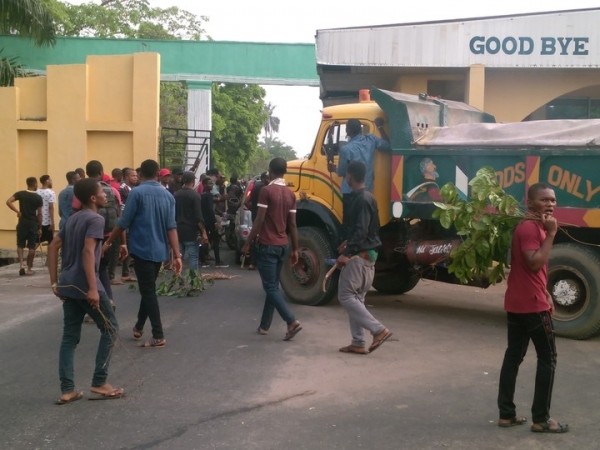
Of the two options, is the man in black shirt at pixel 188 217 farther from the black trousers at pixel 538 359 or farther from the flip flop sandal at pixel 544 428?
the flip flop sandal at pixel 544 428

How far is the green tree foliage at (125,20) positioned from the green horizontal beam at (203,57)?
9204 mm

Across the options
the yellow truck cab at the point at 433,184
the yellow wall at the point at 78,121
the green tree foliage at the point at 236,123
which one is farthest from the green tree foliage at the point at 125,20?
the yellow truck cab at the point at 433,184

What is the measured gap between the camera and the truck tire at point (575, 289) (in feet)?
25.6

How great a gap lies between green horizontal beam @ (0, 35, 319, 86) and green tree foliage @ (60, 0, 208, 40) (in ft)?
30.2

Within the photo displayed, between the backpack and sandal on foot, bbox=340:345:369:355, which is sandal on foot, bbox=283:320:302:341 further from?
the backpack

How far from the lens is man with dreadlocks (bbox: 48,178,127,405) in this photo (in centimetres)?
542

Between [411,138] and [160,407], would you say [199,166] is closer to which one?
[411,138]

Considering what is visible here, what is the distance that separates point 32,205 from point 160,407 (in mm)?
8379

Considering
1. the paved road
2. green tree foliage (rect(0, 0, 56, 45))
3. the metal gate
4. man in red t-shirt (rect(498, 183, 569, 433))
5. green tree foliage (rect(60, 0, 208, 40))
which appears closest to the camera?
man in red t-shirt (rect(498, 183, 569, 433))

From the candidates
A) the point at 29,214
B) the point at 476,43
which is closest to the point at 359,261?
the point at 29,214

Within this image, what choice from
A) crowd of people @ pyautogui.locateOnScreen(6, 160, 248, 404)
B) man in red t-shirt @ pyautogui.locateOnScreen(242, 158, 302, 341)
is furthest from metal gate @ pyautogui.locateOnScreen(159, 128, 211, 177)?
man in red t-shirt @ pyautogui.locateOnScreen(242, 158, 302, 341)

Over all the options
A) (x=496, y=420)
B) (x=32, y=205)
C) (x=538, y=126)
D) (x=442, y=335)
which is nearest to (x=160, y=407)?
(x=496, y=420)

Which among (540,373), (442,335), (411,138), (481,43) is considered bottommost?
(442,335)

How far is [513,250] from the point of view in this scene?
4.94 m
